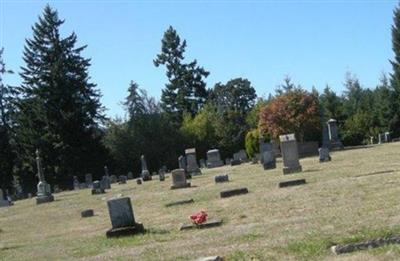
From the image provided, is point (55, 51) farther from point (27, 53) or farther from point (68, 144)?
point (68, 144)

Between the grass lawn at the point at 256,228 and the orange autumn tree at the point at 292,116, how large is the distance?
85.0 ft

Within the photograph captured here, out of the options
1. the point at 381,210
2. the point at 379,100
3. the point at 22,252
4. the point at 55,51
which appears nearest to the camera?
the point at 381,210

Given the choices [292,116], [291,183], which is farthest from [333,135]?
[291,183]

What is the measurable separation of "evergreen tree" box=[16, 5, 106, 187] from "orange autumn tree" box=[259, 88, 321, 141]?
1964 cm

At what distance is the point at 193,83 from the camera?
282 feet

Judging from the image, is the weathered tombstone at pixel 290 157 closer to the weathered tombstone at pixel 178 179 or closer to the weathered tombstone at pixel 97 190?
the weathered tombstone at pixel 178 179

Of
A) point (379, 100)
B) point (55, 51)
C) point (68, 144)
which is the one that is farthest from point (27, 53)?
point (379, 100)

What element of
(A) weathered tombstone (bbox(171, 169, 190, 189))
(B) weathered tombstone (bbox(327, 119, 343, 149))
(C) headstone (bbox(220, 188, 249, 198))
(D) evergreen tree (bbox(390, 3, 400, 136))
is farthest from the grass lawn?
(D) evergreen tree (bbox(390, 3, 400, 136))

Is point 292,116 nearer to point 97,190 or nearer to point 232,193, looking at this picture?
point 97,190

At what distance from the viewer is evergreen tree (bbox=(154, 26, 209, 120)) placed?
8325 cm

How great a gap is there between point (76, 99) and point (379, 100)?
108ft

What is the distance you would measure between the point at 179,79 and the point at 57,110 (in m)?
27.5

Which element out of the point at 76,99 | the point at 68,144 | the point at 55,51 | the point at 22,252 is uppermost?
the point at 55,51

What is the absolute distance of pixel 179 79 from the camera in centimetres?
8488
